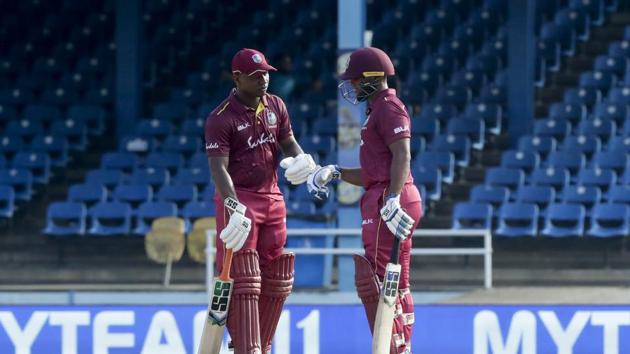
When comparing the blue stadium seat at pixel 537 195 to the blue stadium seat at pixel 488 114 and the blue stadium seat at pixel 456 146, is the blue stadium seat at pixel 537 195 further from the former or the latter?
the blue stadium seat at pixel 488 114

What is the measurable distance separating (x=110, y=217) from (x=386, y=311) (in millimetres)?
9931

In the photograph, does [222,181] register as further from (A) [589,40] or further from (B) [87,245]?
(A) [589,40]

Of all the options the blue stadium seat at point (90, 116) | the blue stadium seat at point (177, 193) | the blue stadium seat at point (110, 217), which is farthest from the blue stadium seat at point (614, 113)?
the blue stadium seat at point (90, 116)

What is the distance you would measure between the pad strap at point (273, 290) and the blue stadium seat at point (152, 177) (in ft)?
30.8

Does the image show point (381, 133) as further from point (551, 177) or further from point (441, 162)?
point (441, 162)

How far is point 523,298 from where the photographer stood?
1462 centimetres

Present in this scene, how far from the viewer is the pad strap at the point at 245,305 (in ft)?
29.3

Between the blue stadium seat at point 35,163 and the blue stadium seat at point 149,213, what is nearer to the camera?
the blue stadium seat at point 149,213

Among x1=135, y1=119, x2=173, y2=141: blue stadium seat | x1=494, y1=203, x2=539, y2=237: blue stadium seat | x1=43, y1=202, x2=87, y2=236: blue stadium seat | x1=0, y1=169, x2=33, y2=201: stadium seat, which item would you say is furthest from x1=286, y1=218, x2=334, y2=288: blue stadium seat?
x1=0, y1=169, x2=33, y2=201: stadium seat

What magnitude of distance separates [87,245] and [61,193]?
126 centimetres

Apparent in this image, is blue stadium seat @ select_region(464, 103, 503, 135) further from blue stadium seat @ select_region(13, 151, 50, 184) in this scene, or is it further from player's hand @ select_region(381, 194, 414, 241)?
player's hand @ select_region(381, 194, 414, 241)

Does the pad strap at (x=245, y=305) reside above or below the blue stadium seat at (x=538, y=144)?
below

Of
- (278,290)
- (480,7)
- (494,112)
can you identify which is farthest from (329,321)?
(480,7)

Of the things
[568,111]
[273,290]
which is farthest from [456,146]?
[273,290]
